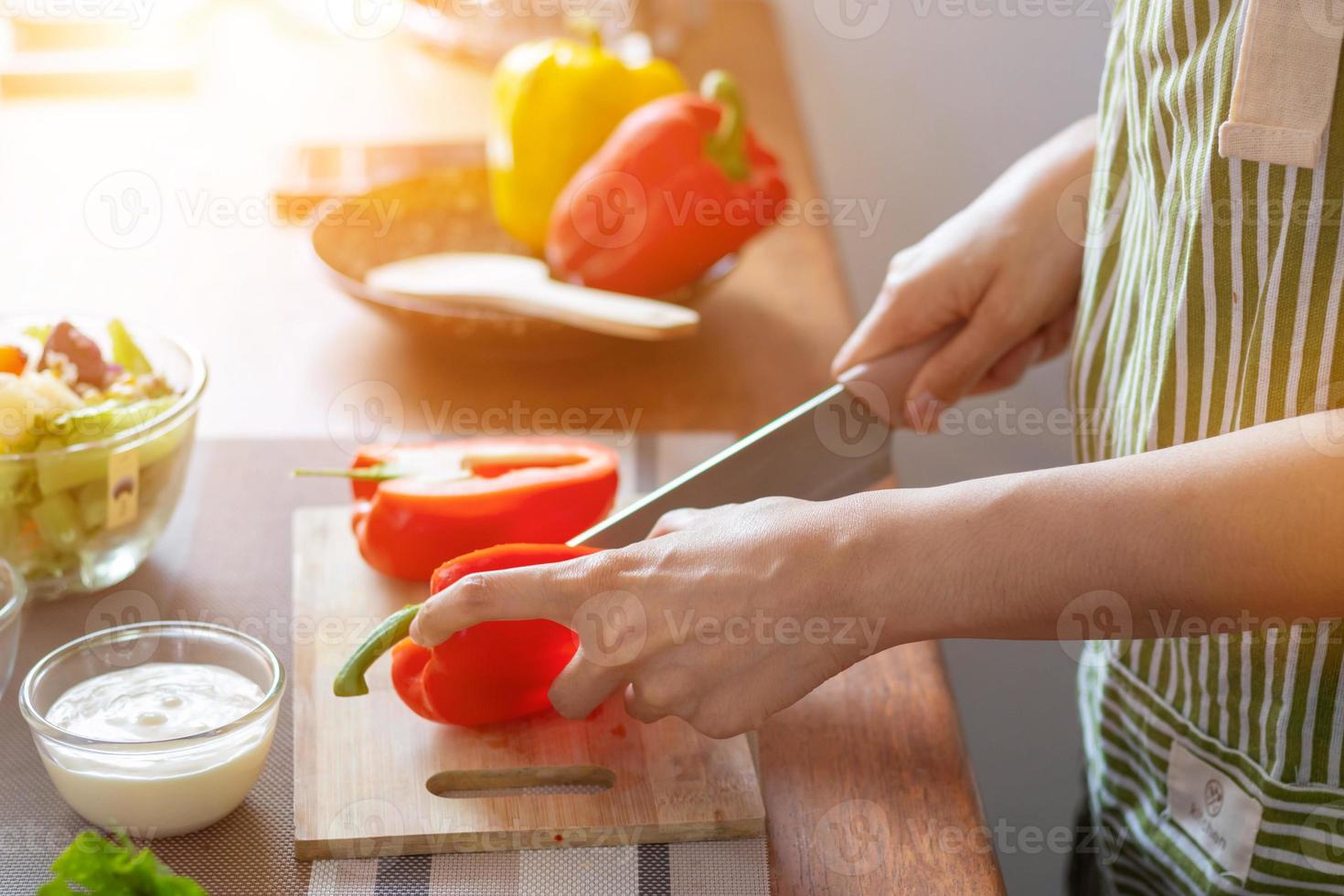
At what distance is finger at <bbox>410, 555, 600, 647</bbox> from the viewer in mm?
715

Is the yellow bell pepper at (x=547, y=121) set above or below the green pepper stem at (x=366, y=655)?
above

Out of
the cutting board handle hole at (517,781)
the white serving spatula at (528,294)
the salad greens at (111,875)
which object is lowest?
the cutting board handle hole at (517,781)

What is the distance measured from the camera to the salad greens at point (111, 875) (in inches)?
23.2

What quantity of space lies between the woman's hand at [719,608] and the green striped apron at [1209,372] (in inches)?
9.9

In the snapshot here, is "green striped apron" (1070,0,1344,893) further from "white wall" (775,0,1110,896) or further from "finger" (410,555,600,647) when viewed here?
"white wall" (775,0,1110,896)

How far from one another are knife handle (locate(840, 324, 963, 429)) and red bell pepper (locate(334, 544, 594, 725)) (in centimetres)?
30

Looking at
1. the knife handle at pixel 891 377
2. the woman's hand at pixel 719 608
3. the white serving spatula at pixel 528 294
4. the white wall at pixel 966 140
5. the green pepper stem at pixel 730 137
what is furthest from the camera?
the white wall at pixel 966 140

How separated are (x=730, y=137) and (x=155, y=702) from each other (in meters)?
0.84

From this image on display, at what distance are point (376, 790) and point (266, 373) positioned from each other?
0.60 metres

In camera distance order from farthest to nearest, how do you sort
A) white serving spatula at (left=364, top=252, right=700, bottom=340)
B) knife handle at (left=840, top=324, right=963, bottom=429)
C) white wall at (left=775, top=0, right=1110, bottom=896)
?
white wall at (left=775, top=0, right=1110, bottom=896) → white serving spatula at (left=364, top=252, right=700, bottom=340) → knife handle at (left=840, top=324, right=963, bottom=429)

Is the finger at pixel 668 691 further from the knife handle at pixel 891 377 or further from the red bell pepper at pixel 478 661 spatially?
the knife handle at pixel 891 377

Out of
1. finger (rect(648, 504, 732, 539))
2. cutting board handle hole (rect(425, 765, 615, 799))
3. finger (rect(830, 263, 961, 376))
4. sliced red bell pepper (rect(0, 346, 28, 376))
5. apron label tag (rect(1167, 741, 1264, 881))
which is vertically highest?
sliced red bell pepper (rect(0, 346, 28, 376))

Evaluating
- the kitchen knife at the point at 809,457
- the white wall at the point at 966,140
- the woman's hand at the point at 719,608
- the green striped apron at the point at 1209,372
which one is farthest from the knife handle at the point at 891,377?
the white wall at the point at 966,140

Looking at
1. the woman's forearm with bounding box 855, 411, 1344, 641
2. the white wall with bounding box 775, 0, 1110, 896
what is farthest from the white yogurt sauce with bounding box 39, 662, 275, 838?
the white wall with bounding box 775, 0, 1110, 896
